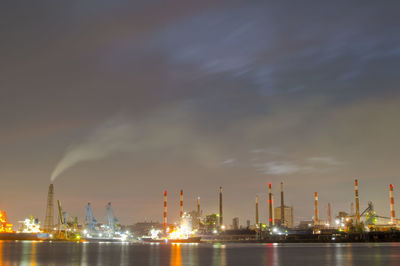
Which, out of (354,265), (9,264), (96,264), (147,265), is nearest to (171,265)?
(147,265)

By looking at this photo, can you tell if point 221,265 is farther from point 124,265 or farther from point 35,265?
point 35,265

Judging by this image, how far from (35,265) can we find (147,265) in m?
15.1

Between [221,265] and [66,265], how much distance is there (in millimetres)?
21968

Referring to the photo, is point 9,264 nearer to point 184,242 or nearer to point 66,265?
point 66,265

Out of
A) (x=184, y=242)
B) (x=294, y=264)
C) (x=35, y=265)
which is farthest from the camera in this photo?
(x=184, y=242)

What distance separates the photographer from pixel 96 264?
66000 mm

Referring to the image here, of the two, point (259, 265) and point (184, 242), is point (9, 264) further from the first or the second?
point (184, 242)

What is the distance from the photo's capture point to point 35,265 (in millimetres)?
62188

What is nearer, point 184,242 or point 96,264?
point 96,264

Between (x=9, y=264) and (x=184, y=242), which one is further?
(x=184, y=242)

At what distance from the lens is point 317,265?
65625 millimetres

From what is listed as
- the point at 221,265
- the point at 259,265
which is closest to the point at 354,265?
the point at 259,265

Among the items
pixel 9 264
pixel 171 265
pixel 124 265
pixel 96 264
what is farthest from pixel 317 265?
pixel 9 264

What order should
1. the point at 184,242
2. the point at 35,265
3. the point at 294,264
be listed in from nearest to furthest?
the point at 35,265, the point at 294,264, the point at 184,242
